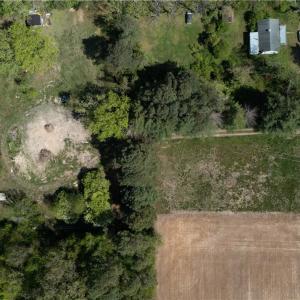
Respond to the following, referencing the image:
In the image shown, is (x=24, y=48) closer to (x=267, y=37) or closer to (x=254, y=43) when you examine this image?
(x=254, y=43)

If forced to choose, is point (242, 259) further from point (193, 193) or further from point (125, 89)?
point (125, 89)

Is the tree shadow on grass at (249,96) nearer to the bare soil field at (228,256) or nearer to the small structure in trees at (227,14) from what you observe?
the small structure in trees at (227,14)

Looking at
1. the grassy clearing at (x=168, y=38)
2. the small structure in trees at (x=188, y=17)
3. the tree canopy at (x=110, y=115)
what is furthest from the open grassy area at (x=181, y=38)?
Result: the tree canopy at (x=110, y=115)

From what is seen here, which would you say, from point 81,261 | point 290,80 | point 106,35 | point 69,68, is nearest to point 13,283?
point 81,261

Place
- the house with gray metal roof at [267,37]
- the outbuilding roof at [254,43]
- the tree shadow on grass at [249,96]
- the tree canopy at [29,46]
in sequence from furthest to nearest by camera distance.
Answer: the tree shadow on grass at [249,96] < the outbuilding roof at [254,43] < the house with gray metal roof at [267,37] < the tree canopy at [29,46]

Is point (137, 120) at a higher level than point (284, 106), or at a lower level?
lower

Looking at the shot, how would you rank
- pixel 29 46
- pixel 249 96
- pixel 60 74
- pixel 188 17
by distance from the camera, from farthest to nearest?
1. pixel 60 74
2. pixel 249 96
3. pixel 188 17
4. pixel 29 46

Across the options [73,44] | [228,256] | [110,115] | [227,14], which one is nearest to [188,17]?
[227,14]
